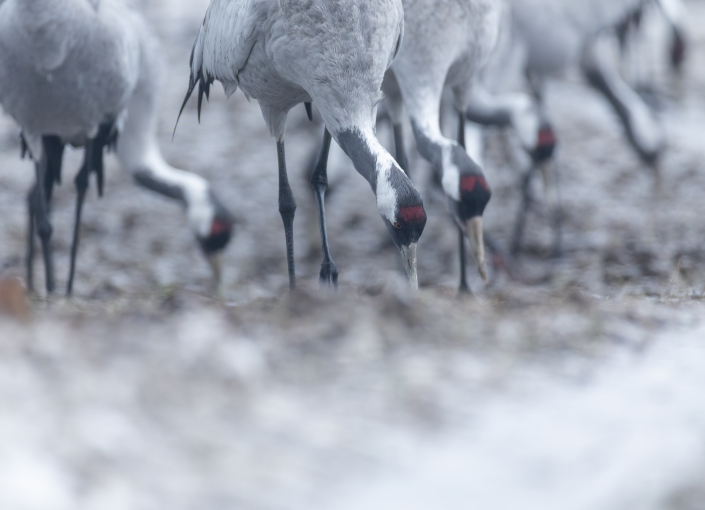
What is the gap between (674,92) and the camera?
925cm

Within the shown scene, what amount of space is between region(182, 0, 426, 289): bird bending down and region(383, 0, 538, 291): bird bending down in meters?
0.53

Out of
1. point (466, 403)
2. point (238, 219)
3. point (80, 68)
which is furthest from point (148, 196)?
point (466, 403)

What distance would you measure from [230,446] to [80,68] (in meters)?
2.70

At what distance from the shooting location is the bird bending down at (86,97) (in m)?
4.02

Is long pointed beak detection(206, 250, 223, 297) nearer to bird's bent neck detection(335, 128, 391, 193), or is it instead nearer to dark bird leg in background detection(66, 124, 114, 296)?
dark bird leg in background detection(66, 124, 114, 296)

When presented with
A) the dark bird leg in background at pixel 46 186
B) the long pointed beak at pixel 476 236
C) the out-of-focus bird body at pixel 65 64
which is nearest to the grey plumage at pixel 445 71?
the long pointed beak at pixel 476 236

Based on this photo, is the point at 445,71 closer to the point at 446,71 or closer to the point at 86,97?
the point at 446,71

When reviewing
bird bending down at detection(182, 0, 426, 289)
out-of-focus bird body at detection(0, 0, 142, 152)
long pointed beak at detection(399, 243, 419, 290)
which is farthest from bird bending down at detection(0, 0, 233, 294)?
long pointed beak at detection(399, 243, 419, 290)

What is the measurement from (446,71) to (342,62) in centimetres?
114

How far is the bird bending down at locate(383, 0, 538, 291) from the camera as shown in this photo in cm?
414

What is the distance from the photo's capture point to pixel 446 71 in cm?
435

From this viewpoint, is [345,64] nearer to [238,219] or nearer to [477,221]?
[477,221]

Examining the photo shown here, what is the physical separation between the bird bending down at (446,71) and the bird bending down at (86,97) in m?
1.32

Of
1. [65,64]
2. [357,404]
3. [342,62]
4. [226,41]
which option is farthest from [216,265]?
[357,404]
